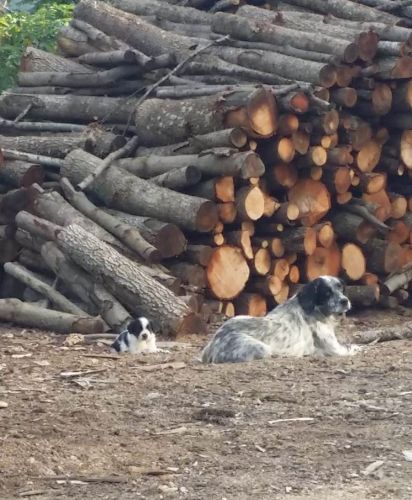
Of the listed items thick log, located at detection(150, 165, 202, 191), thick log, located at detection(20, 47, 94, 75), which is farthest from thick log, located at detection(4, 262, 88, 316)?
thick log, located at detection(20, 47, 94, 75)

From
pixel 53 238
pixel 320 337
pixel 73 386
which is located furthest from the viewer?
pixel 53 238

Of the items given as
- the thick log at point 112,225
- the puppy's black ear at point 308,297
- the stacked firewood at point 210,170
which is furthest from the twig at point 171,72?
the puppy's black ear at point 308,297

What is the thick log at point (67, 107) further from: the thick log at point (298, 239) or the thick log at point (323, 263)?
the thick log at point (323, 263)

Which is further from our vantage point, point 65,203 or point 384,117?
point 384,117

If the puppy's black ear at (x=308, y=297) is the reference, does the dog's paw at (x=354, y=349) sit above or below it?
below

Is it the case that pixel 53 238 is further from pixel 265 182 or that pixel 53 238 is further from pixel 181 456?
pixel 181 456

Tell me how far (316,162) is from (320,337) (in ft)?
11.8

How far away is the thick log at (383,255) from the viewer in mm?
15383

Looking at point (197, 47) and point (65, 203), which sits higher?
point (197, 47)

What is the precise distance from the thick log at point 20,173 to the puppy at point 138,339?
417cm

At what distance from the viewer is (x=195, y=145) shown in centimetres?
1382

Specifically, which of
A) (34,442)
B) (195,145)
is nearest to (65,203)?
(195,145)

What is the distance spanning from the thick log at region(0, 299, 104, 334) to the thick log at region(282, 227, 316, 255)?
9.88 ft

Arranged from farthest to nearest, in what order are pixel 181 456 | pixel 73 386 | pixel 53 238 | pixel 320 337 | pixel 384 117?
pixel 384 117, pixel 53 238, pixel 320 337, pixel 73 386, pixel 181 456
